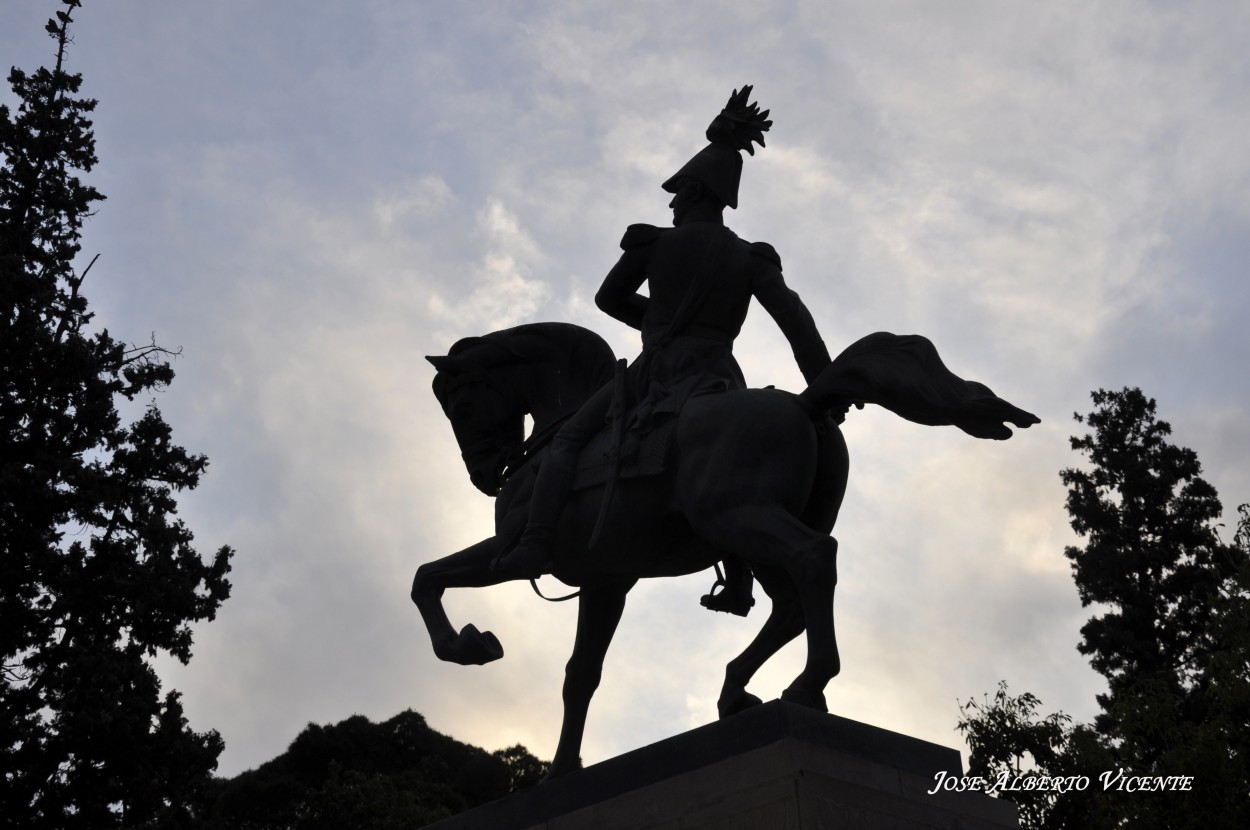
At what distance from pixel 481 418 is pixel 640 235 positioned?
1530 millimetres

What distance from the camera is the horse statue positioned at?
652 cm

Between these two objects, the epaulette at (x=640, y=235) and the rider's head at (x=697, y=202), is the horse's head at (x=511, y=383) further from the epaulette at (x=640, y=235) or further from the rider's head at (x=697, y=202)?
the rider's head at (x=697, y=202)

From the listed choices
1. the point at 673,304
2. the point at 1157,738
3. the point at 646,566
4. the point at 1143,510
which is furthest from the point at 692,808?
the point at 1143,510

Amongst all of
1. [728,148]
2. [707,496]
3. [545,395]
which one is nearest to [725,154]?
[728,148]

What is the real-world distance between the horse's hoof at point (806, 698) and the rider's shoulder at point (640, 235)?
2.96 metres

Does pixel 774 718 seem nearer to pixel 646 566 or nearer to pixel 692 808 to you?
pixel 692 808

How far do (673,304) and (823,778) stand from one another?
3.10 meters

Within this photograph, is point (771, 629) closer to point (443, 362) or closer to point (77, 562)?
point (443, 362)

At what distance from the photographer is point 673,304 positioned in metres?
7.77

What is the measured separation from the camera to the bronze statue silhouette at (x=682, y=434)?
6.64m

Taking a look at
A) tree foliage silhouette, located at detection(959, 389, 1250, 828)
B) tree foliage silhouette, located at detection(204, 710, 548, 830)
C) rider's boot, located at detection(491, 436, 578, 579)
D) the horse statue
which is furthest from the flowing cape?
tree foliage silhouette, located at detection(204, 710, 548, 830)

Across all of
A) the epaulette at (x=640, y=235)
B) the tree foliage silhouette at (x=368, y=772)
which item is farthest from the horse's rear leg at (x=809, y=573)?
the tree foliage silhouette at (x=368, y=772)

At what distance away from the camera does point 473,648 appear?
7.16 metres

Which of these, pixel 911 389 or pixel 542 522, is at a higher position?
pixel 911 389
